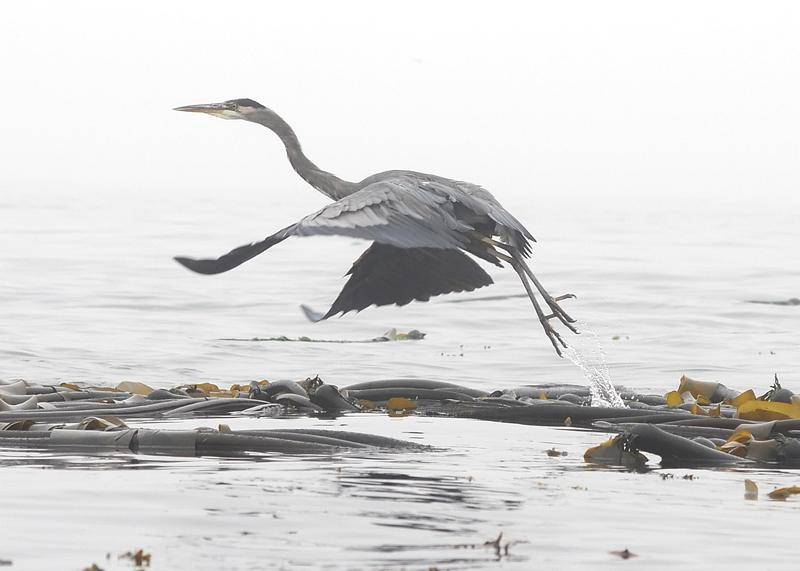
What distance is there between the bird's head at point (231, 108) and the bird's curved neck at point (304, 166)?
0.10 metres

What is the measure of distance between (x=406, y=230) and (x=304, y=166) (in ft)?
7.47

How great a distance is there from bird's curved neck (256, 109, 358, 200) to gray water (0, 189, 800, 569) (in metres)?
2.38

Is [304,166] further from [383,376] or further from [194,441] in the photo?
[194,441]

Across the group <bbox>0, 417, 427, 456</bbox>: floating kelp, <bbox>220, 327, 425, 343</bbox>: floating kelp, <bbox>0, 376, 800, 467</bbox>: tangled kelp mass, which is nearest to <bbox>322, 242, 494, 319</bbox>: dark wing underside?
<bbox>0, 376, 800, 467</bbox>: tangled kelp mass

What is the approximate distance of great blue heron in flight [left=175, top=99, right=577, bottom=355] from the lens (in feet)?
28.9

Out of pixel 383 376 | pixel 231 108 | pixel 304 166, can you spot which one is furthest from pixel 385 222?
pixel 383 376

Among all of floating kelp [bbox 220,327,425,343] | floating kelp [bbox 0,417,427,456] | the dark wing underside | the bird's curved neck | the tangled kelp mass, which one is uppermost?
the bird's curved neck

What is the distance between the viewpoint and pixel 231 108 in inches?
450

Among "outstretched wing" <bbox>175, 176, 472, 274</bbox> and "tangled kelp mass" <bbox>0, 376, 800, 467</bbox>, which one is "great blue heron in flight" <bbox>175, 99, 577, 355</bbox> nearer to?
"outstretched wing" <bbox>175, 176, 472, 274</bbox>

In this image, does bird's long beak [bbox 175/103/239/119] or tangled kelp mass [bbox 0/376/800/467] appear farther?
bird's long beak [bbox 175/103/239/119]

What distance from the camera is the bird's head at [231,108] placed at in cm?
1133

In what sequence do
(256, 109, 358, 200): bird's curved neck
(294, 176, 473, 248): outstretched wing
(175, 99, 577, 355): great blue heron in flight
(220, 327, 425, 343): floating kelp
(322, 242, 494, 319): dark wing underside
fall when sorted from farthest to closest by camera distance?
(220, 327, 425, 343): floating kelp → (256, 109, 358, 200): bird's curved neck → (322, 242, 494, 319): dark wing underside → (175, 99, 577, 355): great blue heron in flight → (294, 176, 473, 248): outstretched wing

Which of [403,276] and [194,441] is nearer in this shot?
[194,441]

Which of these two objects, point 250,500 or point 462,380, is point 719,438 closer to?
point 250,500
